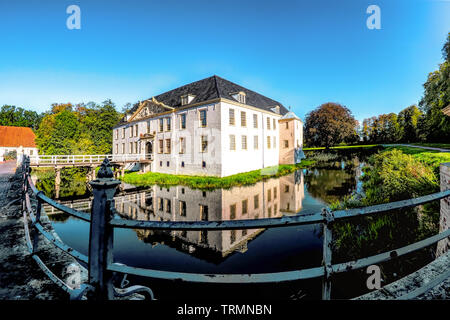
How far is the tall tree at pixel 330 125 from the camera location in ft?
137

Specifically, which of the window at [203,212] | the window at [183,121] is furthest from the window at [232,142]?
the window at [203,212]

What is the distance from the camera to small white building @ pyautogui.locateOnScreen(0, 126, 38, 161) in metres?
39.8

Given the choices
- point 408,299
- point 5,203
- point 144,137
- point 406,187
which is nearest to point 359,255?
point 406,187

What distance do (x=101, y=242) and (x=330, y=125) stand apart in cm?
4683

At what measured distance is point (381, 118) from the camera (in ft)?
207

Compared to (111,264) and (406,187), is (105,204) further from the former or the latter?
(406,187)

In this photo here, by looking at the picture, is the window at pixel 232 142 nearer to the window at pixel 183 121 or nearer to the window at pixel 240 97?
the window at pixel 240 97

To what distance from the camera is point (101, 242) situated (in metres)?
1.41

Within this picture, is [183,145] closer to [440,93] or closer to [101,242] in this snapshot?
[101,242]

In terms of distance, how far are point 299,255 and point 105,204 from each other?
6.72 meters

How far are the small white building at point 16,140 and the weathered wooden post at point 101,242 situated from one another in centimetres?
5289

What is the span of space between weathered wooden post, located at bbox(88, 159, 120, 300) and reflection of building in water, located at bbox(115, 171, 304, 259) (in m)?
6.12

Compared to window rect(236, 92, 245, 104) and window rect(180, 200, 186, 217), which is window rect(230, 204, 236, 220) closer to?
window rect(180, 200, 186, 217)

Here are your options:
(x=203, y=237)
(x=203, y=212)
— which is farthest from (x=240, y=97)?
(x=203, y=237)
